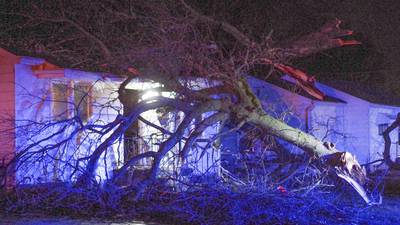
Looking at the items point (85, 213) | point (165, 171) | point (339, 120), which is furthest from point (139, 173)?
point (339, 120)

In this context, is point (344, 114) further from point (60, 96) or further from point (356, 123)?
point (60, 96)

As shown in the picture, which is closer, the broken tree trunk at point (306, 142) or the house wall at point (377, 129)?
the broken tree trunk at point (306, 142)

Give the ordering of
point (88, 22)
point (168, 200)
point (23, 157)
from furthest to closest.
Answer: point (88, 22) → point (23, 157) → point (168, 200)

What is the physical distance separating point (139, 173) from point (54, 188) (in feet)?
9.68

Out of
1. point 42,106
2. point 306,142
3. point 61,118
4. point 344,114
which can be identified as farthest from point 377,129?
point 42,106

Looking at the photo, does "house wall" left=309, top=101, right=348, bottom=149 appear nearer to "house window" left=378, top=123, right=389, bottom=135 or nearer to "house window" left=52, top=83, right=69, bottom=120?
"house window" left=378, top=123, right=389, bottom=135

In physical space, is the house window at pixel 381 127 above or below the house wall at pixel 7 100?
below

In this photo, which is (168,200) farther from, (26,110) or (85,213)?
(26,110)

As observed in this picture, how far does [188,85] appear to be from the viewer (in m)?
11.1

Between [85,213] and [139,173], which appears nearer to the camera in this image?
[85,213]

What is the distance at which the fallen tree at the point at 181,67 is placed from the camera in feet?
33.1

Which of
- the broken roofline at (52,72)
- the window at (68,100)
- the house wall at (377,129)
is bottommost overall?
the house wall at (377,129)

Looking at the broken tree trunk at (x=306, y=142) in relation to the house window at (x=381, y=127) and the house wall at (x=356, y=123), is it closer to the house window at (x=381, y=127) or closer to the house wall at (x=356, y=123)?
the house wall at (x=356, y=123)

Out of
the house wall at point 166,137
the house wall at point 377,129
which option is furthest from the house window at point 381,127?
the house wall at point 166,137
